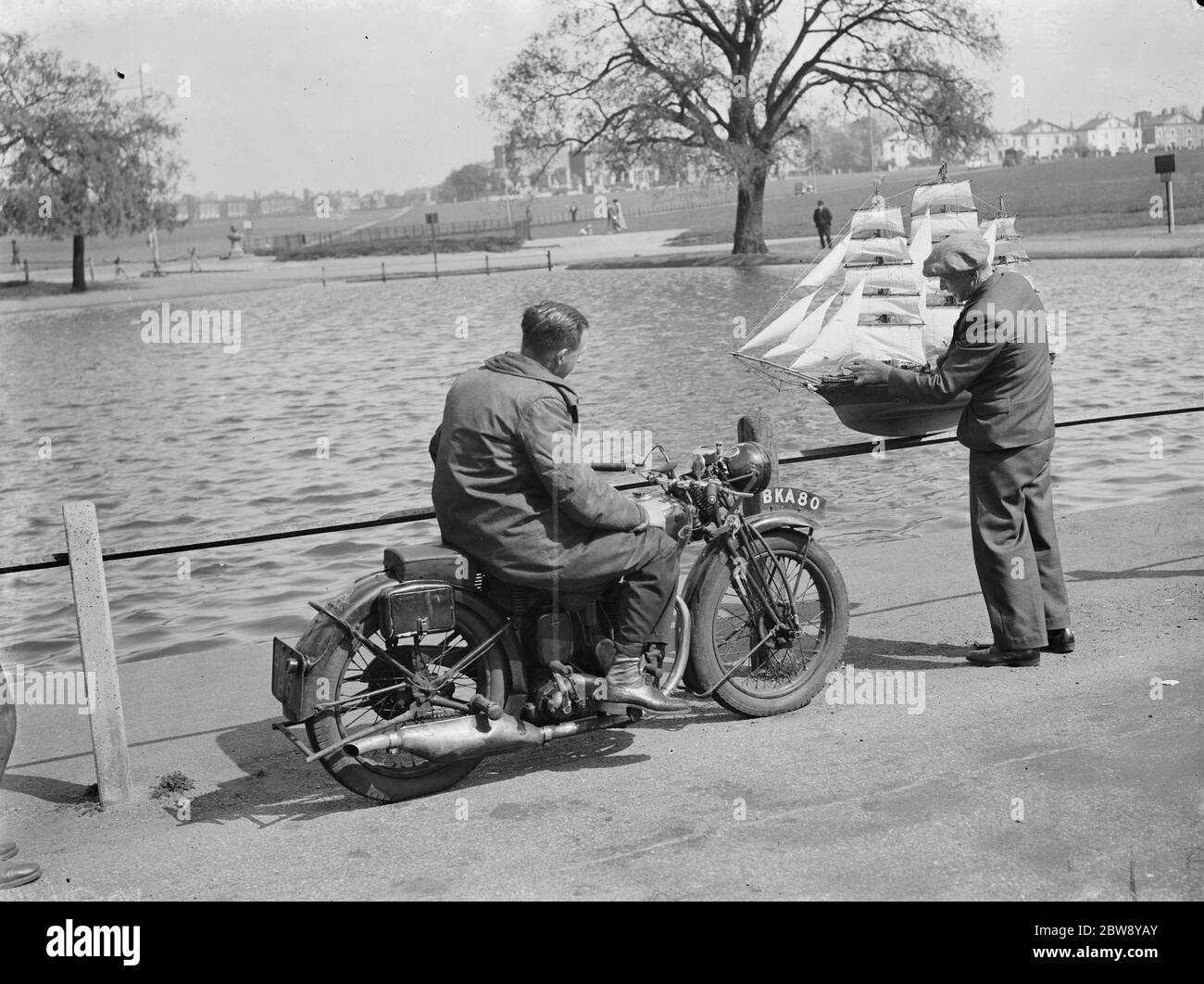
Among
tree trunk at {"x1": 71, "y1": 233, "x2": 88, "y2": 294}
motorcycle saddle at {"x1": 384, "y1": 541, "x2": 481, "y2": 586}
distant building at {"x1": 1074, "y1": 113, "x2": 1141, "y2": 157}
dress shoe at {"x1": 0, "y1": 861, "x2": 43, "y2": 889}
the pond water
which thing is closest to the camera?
dress shoe at {"x1": 0, "y1": 861, "x2": 43, "y2": 889}

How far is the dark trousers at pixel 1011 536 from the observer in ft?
20.9

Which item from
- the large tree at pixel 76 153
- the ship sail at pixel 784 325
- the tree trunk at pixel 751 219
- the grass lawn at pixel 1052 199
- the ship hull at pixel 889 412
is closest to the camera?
the ship hull at pixel 889 412

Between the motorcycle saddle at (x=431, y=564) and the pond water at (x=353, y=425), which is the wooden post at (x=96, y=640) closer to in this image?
the motorcycle saddle at (x=431, y=564)

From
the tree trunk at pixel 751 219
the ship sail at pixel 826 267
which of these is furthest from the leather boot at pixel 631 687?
the tree trunk at pixel 751 219

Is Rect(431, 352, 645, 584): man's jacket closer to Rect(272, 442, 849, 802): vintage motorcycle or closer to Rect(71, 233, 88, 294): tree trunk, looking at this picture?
Rect(272, 442, 849, 802): vintage motorcycle

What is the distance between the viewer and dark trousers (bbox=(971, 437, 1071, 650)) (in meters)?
6.36

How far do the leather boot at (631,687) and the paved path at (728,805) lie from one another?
25cm

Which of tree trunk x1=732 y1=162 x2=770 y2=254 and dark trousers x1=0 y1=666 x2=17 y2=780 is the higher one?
tree trunk x1=732 y1=162 x2=770 y2=254

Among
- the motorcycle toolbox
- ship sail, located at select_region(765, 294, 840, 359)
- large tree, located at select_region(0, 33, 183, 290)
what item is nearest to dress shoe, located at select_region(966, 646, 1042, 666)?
the motorcycle toolbox

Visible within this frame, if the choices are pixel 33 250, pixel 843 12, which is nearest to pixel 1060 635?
pixel 843 12

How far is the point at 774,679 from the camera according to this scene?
19.8 ft
